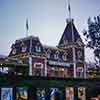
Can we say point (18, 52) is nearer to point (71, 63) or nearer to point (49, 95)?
point (71, 63)

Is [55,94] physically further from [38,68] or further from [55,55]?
[55,55]

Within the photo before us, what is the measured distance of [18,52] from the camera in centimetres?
2431

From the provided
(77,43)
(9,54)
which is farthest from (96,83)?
(77,43)

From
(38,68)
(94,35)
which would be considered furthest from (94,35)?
(38,68)

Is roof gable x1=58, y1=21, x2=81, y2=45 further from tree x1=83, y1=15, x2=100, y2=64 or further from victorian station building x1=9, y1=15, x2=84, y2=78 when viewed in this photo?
tree x1=83, y1=15, x2=100, y2=64

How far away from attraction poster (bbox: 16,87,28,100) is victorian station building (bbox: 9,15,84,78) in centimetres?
1425

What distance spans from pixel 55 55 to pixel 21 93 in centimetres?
1862

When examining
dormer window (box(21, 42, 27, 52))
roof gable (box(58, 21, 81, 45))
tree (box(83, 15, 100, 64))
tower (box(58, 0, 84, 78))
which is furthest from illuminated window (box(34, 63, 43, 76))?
tree (box(83, 15, 100, 64))

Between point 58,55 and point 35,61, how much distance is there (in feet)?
12.9

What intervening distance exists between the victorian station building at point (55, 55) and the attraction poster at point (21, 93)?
14.3 metres

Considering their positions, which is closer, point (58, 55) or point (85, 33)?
point (85, 33)

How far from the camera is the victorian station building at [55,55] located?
23531 mm

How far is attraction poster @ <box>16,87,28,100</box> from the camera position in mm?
7642

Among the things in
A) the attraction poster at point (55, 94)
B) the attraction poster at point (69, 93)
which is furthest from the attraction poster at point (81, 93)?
the attraction poster at point (55, 94)
